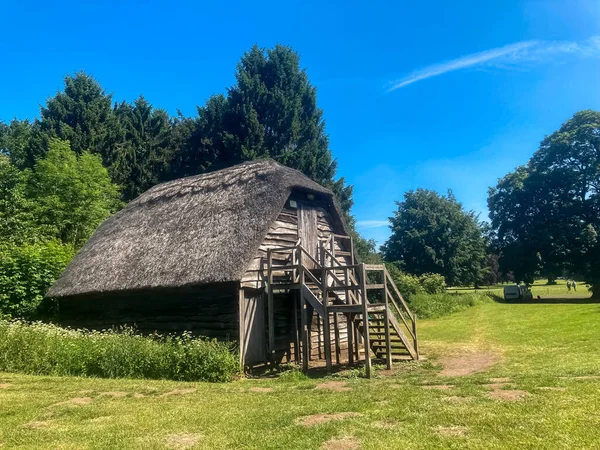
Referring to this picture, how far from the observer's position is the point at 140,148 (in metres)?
35.3

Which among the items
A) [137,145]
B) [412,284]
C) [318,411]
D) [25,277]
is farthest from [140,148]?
[318,411]

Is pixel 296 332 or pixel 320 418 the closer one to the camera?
pixel 320 418

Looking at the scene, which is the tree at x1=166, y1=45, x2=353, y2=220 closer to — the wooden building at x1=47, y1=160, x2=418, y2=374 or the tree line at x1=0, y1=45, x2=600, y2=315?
the tree line at x1=0, y1=45, x2=600, y2=315

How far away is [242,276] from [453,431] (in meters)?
8.12

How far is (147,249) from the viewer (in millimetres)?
16188

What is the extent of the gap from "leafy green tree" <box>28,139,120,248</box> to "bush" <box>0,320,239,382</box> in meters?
15.9

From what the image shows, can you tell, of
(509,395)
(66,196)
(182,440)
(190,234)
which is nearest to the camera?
(182,440)

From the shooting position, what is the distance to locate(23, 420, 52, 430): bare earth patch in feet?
21.5

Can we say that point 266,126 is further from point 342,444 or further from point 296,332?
point 342,444

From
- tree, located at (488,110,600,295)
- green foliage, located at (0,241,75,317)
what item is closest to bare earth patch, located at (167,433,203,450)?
green foliage, located at (0,241,75,317)

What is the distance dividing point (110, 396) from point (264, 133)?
27201 mm

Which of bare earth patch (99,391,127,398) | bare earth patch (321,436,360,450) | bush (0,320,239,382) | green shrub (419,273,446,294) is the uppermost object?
green shrub (419,273,446,294)

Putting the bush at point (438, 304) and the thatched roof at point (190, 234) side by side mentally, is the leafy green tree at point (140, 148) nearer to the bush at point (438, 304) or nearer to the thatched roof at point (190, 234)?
the thatched roof at point (190, 234)

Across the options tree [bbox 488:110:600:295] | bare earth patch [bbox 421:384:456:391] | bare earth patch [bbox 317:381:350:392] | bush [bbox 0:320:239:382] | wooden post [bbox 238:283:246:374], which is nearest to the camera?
bare earth patch [bbox 421:384:456:391]
